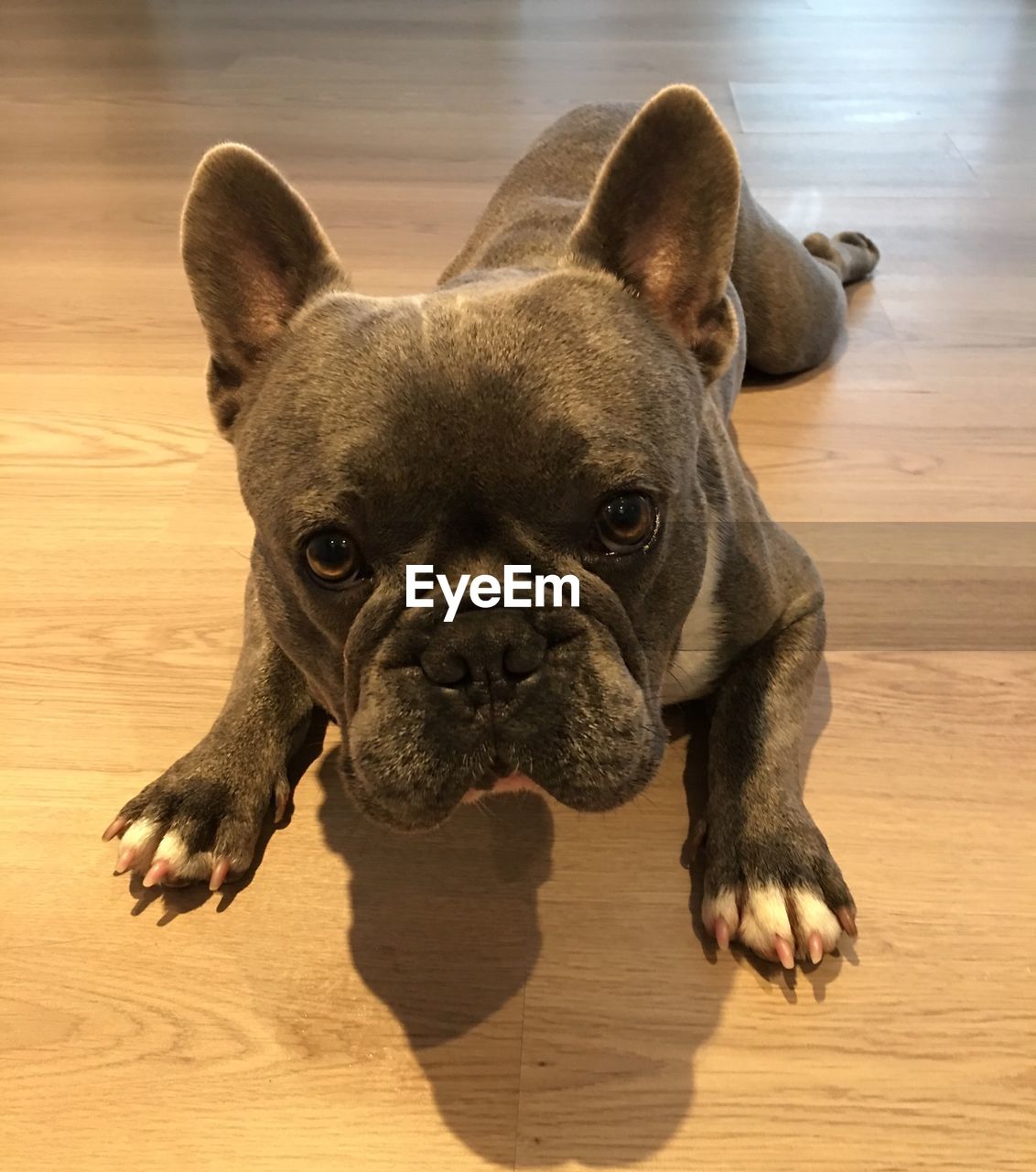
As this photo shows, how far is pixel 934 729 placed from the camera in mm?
2041

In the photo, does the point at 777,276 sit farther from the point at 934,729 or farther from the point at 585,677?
the point at 585,677

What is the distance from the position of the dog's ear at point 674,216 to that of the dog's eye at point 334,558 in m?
0.64

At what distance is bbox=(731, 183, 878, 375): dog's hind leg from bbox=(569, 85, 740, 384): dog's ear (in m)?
1.20

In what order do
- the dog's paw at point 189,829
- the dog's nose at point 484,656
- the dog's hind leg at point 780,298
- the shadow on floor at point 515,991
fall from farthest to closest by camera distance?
the dog's hind leg at point 780,298 < the dog's paw at point 189,829 < the shadow on floor at point 515,991 < the dog's nose at point 484,656

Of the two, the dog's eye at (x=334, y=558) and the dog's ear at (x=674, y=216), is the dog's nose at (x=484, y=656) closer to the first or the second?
the dog's eye at (x=334, y=558)

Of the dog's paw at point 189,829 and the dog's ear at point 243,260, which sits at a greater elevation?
the dog's ear at point 243,260

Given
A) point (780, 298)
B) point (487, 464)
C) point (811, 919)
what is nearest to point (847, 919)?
point (811, 919)

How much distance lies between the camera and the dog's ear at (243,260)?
1.62 meters

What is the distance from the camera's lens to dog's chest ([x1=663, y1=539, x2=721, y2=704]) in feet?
6.13

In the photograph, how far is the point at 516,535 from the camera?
143 cm

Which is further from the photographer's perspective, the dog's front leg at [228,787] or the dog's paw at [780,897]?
the dog's front leg at [228,787]

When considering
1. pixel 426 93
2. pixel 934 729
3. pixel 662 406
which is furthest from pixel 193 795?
pixel 426 93

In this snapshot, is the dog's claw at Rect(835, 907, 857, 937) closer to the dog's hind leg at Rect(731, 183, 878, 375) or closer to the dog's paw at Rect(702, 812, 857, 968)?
the dog's paw at Rect(702, 812, 857, 968)

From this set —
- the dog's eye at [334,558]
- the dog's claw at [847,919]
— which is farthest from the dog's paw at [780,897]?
the dog's eye at [334,558]
